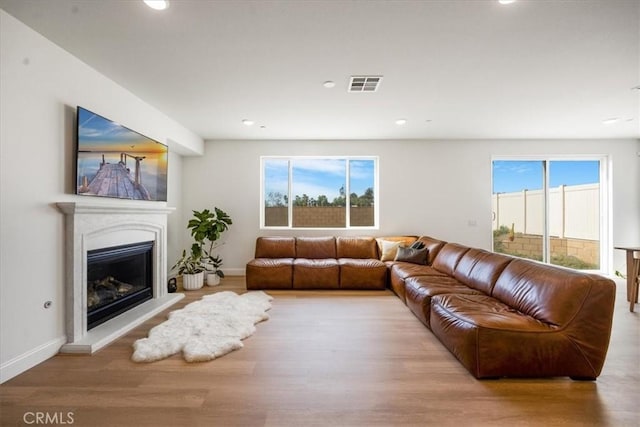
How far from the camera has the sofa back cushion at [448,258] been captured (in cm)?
370

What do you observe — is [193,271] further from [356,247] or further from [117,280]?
[356,247]

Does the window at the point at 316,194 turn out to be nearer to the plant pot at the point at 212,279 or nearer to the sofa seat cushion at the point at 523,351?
the plant pot at the point at 212,279

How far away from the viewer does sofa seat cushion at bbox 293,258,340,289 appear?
4.52m

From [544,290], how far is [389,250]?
9.32 feet

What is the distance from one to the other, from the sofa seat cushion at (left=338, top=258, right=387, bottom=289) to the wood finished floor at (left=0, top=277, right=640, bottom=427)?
5.96 ft

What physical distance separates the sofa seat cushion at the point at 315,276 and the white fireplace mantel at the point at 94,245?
1.84 meters

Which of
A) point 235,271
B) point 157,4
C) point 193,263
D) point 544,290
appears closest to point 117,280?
point 193,263

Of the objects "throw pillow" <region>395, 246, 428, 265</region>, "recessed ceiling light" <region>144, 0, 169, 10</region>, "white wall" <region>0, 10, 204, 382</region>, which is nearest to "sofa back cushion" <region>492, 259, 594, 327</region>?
"throw pillow" <region>395, 246, 428, 265</region>

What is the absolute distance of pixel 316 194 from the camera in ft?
18.6

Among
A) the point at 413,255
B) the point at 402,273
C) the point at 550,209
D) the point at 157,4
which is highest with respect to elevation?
the point at 157,4

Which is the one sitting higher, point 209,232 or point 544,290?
point 209,232

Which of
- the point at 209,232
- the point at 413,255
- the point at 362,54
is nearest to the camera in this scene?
the point at 362,54

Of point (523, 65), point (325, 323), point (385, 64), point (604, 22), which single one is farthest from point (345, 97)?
point (325, 323)

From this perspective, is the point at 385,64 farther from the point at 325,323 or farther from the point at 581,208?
the point at 581,208
